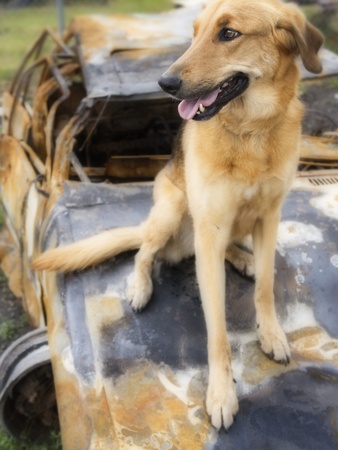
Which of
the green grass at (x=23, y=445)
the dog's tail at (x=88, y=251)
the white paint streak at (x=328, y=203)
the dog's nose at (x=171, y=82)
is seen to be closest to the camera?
the dog's nose at (x=171, y=82)

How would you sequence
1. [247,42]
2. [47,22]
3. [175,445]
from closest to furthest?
1. [175,445]
2. [247,42]
3. [47,22]

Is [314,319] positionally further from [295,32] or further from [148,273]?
[295,32]

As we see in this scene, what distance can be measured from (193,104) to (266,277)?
0.80 meters

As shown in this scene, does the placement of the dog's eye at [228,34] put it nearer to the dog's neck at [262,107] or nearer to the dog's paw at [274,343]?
the dog's neck at [262,107]

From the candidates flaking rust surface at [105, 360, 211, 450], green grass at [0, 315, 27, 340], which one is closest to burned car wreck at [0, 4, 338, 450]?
flaking rust surface at [105, 360, 211, 450]

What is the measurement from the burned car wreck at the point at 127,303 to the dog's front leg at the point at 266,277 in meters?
0.07

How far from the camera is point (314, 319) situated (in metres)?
2.30

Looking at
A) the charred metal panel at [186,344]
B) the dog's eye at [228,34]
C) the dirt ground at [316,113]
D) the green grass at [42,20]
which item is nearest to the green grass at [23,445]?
the dirt ground at [316,113]

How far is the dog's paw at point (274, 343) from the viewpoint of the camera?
213 centimetres

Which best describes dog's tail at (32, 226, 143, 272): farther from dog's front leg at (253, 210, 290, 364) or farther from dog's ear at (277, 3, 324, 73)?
dog's ear at (277, 3, 324, 73)

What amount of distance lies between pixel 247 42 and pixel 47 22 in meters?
10.1

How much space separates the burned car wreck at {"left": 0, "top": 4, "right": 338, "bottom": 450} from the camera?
1.93 m

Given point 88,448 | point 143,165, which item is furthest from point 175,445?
point 143,165

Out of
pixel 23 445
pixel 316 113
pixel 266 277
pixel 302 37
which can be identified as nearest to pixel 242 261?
pixel 266 277
